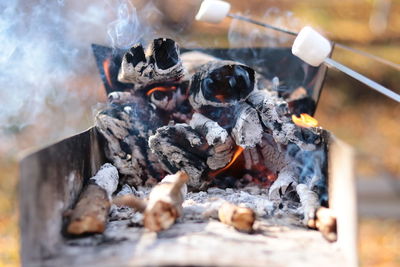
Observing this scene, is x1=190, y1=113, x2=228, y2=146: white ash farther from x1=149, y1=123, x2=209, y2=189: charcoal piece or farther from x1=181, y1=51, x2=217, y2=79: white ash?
x1=181, y1=51, x2=217, y2=79: white ash

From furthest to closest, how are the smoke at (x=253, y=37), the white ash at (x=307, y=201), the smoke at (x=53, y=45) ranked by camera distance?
the smoke at (x=253, y=37) < the smoke at (x=53, y=45) < the white ash at (x=307, y=201)

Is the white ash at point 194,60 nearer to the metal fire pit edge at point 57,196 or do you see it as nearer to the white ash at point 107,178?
the white ash at point 107,178

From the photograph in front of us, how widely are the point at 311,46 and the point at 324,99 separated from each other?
3.67 metres

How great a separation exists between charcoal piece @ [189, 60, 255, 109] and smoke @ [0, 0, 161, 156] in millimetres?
674

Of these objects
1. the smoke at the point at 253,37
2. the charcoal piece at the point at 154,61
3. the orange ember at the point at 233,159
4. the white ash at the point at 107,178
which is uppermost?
the smoke at the point at 253,37

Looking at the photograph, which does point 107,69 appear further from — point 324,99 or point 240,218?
point 324,99

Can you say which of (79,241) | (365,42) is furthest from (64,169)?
(365,42)

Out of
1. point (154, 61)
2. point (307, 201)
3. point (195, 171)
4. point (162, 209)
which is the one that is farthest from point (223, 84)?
point (162, 209)

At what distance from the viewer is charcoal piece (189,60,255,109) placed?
2.19 meters

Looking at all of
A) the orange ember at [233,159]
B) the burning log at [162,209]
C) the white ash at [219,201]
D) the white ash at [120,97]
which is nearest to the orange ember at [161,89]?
the white ash at [120,97]

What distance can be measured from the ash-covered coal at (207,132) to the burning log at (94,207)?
280mm

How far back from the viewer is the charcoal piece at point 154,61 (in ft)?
7.10

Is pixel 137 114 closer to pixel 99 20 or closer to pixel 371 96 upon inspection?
pixel 99 20

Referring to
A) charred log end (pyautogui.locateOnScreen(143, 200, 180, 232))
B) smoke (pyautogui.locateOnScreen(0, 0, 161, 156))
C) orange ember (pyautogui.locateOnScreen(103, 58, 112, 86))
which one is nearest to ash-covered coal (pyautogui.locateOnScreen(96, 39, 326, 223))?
orange ember (pyautogui.locateOnScreen(103, 58, 112, 86))
